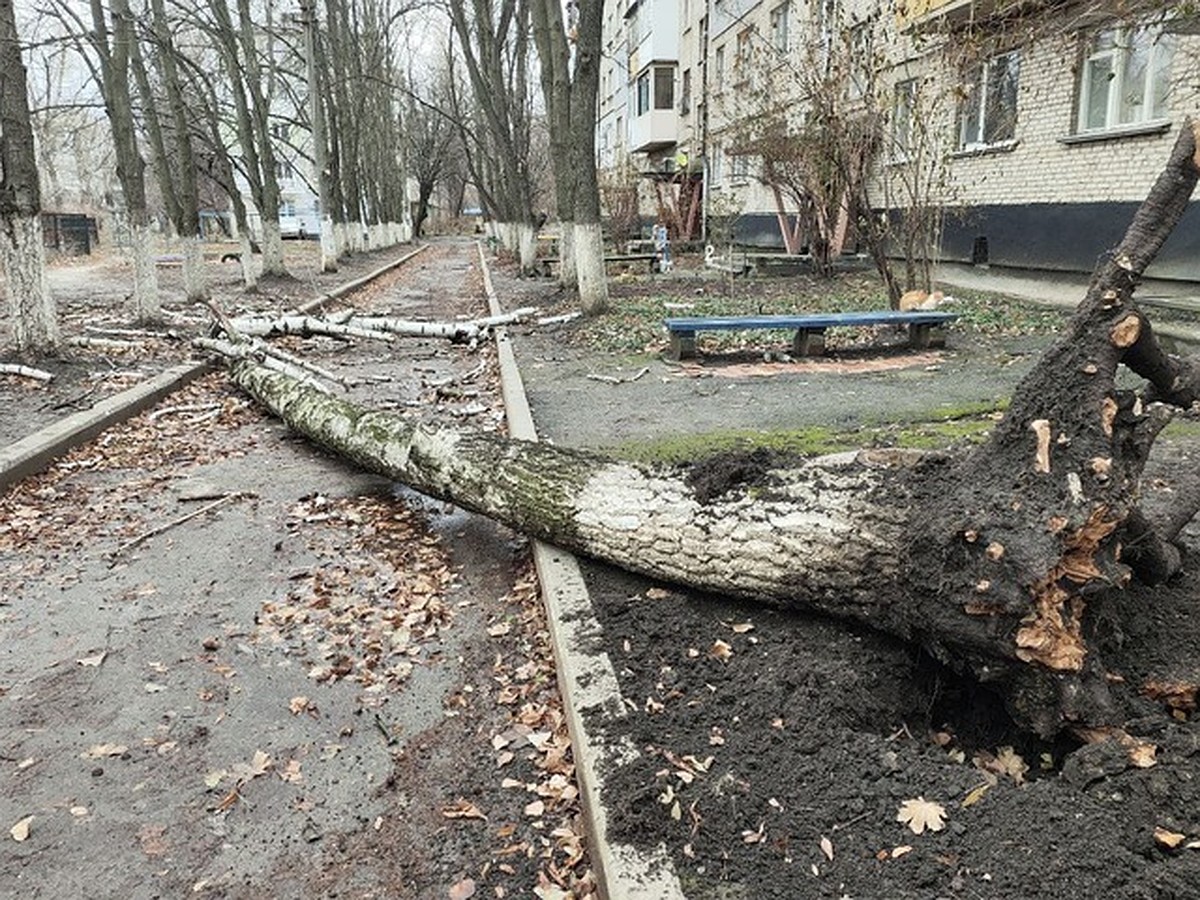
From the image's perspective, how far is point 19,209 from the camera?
25.9ft

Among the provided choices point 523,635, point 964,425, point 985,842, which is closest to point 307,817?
point 523,635

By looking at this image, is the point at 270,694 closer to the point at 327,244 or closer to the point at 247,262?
the point at 247,262

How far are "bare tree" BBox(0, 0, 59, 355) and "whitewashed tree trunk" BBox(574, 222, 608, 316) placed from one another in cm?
635

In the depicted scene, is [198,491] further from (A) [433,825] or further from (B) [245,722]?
(A) [433,825]

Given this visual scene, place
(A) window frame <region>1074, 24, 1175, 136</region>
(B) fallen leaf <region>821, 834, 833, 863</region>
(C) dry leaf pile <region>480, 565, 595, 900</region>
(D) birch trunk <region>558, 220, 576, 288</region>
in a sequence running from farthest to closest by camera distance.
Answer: (D) birch trunk <region>558, 220, 576, 288</region>
(A) window frame <region>1074, 24, 1175, 136</region>
(C) dry leaf pile <region>480, 565, 595, 900</region>
(B) fallen leaf <region>821, 834, 833, 863</region>

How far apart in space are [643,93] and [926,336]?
30.5 meters

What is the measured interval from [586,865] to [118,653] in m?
2.20

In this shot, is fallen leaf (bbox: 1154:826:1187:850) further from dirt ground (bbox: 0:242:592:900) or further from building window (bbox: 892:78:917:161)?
building window (bbox: 892:78:917:161)

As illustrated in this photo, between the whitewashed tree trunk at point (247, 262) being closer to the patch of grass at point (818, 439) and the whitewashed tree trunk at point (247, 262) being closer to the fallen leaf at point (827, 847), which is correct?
the patch of grass at point (818, 439)

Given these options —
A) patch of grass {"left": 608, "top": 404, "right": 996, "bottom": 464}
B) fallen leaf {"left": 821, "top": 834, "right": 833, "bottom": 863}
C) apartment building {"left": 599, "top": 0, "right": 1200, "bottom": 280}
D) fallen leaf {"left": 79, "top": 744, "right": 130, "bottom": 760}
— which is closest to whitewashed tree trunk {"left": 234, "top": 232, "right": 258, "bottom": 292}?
apartment building {"left": 599, "top": 0, "right": 1200, "bottom": 280}

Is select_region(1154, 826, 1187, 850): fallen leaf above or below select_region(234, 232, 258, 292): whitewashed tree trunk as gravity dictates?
below

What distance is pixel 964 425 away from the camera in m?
5.83

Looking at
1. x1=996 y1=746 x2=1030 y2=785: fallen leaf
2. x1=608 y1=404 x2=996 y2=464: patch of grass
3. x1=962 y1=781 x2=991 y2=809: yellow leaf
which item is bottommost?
x1=996 y1=746 x2=1030 y2=785: fallen leaf

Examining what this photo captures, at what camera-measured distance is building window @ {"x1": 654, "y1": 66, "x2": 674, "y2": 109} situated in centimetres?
3466
